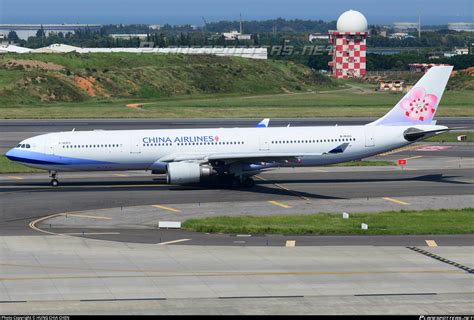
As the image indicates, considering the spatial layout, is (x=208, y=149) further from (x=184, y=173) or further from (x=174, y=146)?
(x=184, y=173)

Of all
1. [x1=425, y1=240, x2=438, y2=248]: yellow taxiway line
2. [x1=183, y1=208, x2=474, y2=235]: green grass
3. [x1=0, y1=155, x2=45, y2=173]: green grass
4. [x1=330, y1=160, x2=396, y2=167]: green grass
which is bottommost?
[x1=330, y1=160, x2=396, y2=167]: green grass

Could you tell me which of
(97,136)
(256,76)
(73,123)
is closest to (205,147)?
(97,136)

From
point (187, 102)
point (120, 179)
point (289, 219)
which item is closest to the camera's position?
point (289, 219)

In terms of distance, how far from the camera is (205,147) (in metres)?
59.3

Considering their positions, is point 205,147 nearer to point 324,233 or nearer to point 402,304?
point 324,233

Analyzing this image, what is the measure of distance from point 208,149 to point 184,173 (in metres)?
3.52

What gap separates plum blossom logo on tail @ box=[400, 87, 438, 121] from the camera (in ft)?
206

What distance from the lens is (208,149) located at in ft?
195

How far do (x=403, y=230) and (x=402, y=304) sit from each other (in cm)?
1389

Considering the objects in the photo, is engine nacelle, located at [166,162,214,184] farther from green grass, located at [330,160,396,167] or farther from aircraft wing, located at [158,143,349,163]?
green grass, located at [330,160,396,167]

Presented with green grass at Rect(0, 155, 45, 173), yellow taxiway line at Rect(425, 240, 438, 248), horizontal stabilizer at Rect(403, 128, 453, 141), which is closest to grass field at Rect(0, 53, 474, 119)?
green grass at Rect(0, 155, 45, 173)

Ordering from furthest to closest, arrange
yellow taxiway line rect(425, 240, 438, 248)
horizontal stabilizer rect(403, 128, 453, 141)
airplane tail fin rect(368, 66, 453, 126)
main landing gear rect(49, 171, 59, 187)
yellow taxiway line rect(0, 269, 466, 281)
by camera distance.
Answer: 1. airplane tail fin rect(368, 66, 453, 126)
2. horizontal stabilizer rect(403, 128, 453, 141)
3. main landing gear rect(49, 171, 59, 187)
4. yellow taxiway line rect(425, 240, 438, 248)
5. yellow taxiway line rect(0, 269, 466, 281)

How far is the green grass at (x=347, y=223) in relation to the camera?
43.8m

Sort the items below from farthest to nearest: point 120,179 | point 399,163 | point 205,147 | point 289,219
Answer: point 399,163 → point 120,179 → point 205,147 → point 289,219
